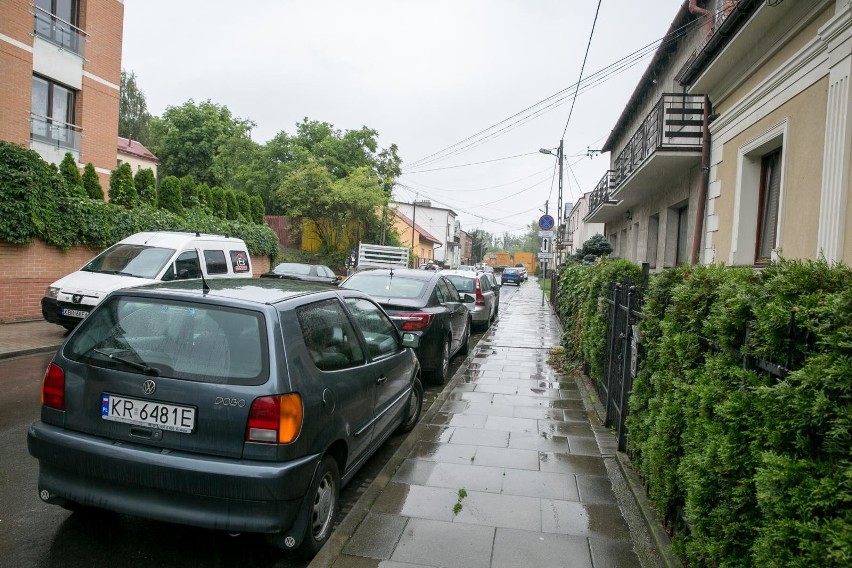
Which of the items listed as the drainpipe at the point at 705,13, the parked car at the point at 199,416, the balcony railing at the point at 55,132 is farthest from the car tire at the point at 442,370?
the balcony railing at the point at 55,132

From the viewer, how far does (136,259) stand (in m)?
10.6

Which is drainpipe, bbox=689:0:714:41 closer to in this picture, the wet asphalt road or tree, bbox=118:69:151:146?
the wet asphalt road

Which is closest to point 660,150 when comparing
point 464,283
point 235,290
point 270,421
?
point 464,283

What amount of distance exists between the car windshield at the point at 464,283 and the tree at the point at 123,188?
30.5 feet

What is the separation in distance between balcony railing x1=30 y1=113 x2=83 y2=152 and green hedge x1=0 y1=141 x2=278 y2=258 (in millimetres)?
4177

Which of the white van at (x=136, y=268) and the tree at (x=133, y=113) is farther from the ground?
the tree at (x=133, y=113)

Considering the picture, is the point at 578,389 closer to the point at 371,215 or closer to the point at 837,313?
the point at 837,313

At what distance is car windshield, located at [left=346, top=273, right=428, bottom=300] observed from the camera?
833 cm

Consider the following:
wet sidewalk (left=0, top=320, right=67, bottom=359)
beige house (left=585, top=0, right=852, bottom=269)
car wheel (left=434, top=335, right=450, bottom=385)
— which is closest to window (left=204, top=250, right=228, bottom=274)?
wet sidewalk (left=0, top=320, right=67, bottom=359)

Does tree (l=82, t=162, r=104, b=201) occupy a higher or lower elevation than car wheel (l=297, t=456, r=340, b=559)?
higher

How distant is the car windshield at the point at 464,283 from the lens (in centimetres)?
1491

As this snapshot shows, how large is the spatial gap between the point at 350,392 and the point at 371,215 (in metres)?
34.8

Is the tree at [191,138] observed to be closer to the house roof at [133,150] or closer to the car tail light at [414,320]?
the house roof at [133,150]

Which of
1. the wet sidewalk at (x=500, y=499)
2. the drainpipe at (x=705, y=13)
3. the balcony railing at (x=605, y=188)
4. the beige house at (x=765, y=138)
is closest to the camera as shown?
the wet sidewalk at (x=500, y=499)
